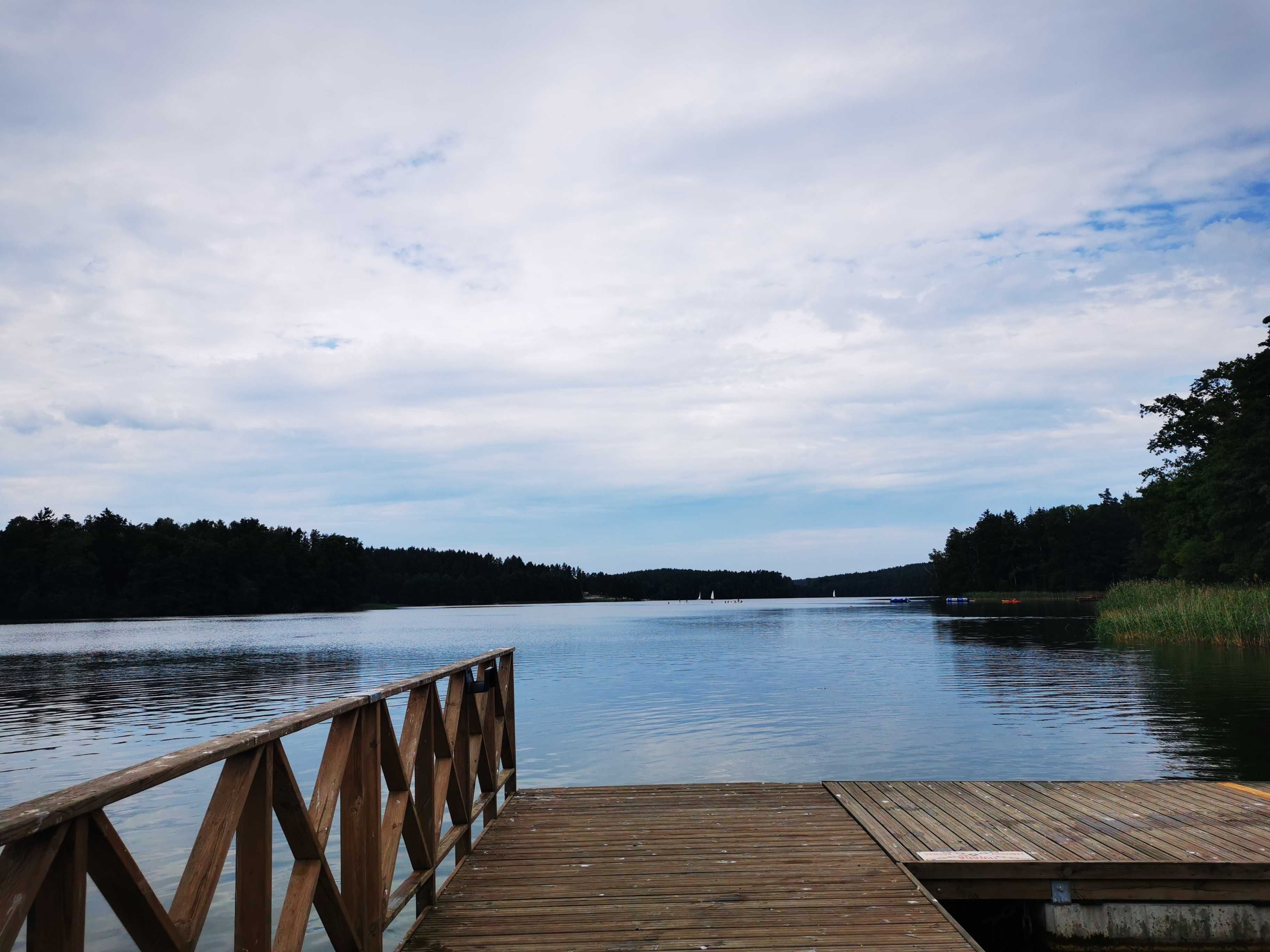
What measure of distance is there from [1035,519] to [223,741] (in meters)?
143

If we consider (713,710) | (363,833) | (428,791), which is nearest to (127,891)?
(363,833)

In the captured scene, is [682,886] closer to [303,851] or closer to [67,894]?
[303,851]

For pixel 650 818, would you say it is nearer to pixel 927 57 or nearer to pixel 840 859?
pixel 840 859

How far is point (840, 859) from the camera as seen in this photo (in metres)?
5.81

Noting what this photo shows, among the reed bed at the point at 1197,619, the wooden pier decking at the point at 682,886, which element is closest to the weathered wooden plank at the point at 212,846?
the wooden pier decking at the point at 682,886

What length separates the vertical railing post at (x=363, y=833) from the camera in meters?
4.07

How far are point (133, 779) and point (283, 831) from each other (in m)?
2.32

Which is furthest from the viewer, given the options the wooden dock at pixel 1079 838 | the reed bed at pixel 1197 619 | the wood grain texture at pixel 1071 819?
the reed bed at pixel 1197 619

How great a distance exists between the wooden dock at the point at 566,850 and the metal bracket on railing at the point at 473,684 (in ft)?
0.07

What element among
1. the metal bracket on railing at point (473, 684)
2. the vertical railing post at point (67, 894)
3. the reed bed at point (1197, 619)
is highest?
the vertical railing post at point (67, 894)

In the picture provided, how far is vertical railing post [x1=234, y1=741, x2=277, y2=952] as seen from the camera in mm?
2963

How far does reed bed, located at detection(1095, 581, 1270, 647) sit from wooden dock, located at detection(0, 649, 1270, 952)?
23.7 meters

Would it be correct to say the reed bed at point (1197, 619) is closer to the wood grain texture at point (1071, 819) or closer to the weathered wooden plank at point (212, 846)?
the wood grain texture at point (1071, 819)

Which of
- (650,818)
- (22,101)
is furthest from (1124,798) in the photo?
(22,101)
